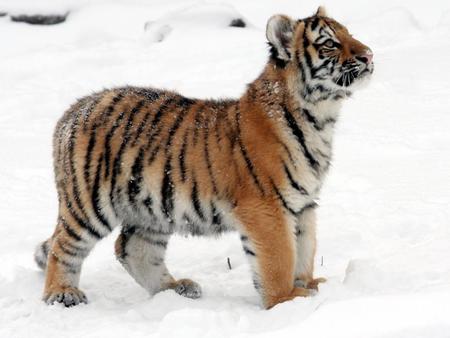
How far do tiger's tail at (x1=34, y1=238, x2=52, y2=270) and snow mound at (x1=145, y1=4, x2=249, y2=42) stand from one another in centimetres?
757

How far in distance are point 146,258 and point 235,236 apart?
1031mm

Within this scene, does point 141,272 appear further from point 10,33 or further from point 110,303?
point 10,33

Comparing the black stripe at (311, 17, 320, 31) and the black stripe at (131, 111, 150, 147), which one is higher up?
the black stripe at (311, 17, 320, 31)

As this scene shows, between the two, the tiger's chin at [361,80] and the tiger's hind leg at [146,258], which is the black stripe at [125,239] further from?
the tiger's chin at [361,80]

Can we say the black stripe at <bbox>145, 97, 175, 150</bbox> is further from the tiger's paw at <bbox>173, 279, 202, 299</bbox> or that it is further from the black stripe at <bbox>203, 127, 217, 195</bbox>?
the tiger's paw at <bbox>173, 279, 202, 299</bbox>

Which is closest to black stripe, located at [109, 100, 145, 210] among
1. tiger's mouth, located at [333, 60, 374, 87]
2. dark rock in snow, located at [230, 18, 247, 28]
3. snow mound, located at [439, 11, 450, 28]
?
tiger's mouth, located at [333, 60, 374, 87]

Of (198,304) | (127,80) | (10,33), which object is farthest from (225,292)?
(10,33)

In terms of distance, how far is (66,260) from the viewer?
13.9 ft

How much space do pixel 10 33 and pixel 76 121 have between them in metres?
8.48

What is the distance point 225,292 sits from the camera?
4328 mm

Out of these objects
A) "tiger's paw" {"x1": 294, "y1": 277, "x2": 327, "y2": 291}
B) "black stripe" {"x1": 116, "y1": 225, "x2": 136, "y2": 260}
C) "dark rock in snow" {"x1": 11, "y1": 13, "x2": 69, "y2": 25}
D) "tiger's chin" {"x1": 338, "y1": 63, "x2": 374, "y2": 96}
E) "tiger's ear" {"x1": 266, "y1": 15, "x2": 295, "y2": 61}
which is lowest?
"dark rock in snow" {"x1": 11, "y1": 13, "x2": 69, "y2": 25}

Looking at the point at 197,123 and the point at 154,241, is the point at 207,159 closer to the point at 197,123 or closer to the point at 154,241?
the point at 197,123

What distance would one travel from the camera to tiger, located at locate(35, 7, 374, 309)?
3.83 meters

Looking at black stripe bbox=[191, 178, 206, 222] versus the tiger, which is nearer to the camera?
the tiger
